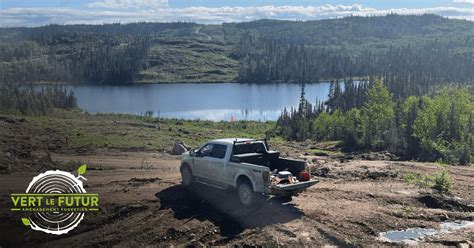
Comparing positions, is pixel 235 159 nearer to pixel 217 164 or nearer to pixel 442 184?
pixel 217 164

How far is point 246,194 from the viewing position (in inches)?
601

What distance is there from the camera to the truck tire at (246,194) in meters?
15.1

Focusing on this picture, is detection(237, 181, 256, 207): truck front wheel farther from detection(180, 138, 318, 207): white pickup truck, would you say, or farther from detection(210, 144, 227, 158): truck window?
detection(210, 144, 227, 158): truck window

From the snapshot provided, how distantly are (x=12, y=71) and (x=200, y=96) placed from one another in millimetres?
73700

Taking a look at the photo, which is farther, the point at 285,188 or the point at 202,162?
the point at 202,162

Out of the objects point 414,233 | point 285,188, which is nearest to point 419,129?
point 414,233

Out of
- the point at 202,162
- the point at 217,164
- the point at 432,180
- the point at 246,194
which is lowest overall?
the point at 432,180

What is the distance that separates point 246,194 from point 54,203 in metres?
6.70

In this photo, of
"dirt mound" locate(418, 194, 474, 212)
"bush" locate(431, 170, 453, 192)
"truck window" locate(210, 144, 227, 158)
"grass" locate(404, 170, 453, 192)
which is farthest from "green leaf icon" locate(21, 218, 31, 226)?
"bush" locate(431, 170, 453, 192)

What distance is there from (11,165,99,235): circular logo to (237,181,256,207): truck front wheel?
5.08 metres

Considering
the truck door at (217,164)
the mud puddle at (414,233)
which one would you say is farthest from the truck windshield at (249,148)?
the mud puddle at (414,233)

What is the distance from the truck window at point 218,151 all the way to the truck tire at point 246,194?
163 centimetres

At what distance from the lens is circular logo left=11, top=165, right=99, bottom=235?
1367 cm

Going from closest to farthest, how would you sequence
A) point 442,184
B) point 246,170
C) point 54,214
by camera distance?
point 54,214, point 246,170, point 442,184
